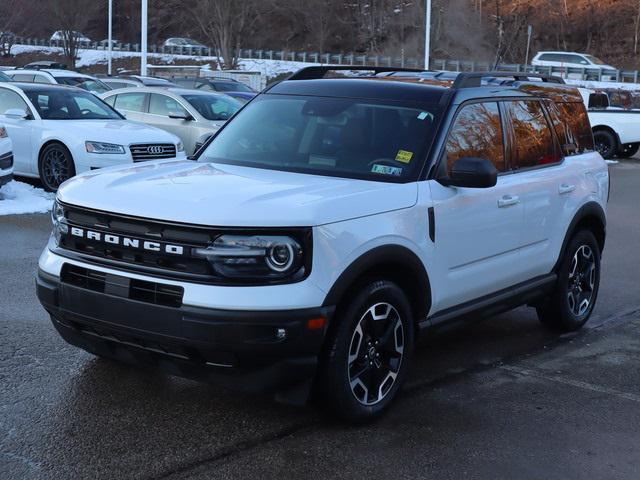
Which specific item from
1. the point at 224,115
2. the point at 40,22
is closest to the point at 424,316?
the point at 224,115

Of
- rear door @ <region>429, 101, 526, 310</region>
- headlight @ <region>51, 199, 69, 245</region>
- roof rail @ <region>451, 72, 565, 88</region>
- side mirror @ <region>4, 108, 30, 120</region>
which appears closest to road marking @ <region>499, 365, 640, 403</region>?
rear door @ <region>429, 101, 526, 310</region>

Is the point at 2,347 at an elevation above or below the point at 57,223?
below

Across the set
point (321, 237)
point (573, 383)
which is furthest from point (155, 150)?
point (321, 237)

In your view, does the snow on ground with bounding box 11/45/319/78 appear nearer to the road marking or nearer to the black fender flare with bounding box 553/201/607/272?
the black fender flare with bounding box 553/201/607/272

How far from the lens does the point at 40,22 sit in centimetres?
6353

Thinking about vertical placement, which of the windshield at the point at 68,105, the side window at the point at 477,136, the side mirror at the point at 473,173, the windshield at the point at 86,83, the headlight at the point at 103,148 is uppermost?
the windshield at the point at 86,83

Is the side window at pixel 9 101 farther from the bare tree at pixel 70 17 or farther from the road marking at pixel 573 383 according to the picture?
the bare tree at pixel 70 17

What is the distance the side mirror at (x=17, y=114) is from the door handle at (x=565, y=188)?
8.92 m

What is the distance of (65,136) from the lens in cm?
1251

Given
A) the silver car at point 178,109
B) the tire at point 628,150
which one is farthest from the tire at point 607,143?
the silver car at point 178,109

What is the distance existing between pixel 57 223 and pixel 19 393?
0.99 metres

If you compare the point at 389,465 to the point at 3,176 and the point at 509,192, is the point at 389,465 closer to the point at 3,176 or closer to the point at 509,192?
the point at 509,192

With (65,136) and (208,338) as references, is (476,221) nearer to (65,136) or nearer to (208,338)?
(208,338)

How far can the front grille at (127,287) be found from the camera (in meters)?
4.24
